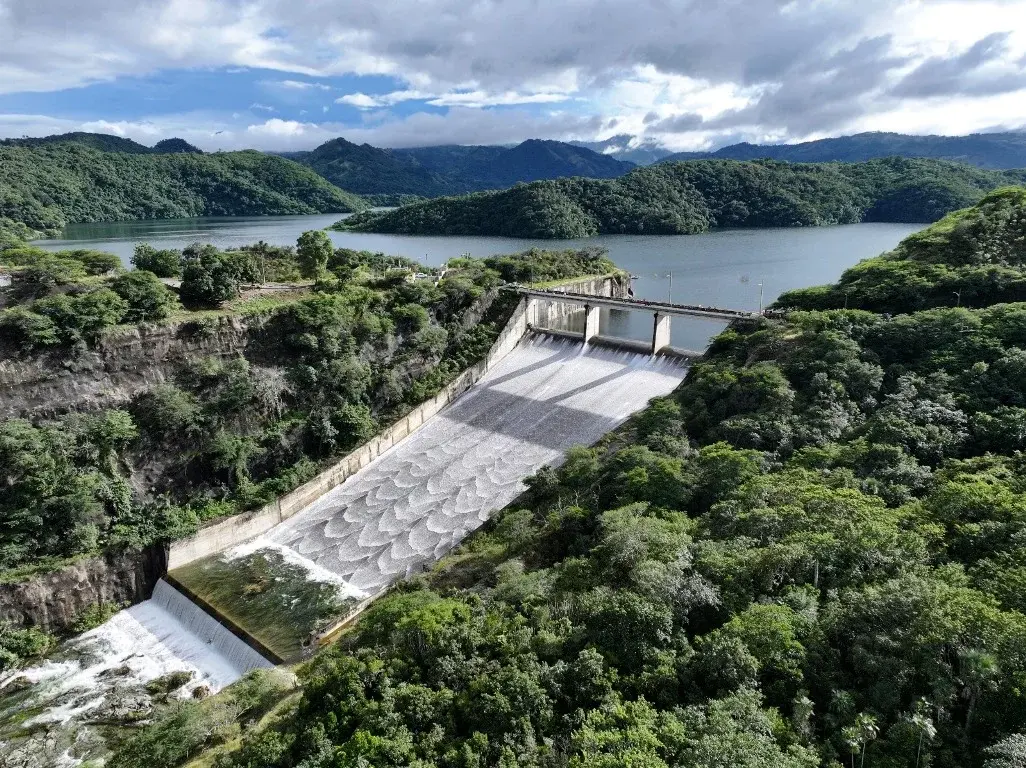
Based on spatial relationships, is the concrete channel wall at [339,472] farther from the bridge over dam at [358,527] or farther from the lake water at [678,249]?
the lake water at [678,249]

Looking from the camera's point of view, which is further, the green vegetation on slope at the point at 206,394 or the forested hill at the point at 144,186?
the forested hill at the point at 144,186

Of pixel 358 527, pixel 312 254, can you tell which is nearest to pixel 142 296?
pixel 312 254

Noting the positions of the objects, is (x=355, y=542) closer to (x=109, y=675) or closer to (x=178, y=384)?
(x=109, y=675)

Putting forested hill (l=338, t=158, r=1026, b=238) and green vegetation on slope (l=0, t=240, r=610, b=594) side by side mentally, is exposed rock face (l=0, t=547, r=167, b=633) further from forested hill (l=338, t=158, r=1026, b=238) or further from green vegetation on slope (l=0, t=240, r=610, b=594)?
forested hill (l=338, t=158, r=1026, b=238)

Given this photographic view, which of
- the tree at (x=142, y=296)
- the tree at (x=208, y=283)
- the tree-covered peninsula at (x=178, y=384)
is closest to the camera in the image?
the tree-covered peninsula at (x=178, y=384)

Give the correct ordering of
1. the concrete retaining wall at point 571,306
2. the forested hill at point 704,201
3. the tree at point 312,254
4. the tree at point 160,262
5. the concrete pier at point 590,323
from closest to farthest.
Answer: the tree at point 160,262 → the concrete pier at point 590,323 → the tree at point 312,254 → the concrete retaining wall at point 571,306 → the forested hill at point 704,201

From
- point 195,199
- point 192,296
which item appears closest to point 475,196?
point 195,199

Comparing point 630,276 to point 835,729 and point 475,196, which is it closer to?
point 835,729

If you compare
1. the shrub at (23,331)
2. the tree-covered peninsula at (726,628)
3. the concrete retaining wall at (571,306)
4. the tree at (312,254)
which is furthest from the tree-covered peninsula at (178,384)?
the tree-covered peninsula at (726,628)
